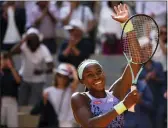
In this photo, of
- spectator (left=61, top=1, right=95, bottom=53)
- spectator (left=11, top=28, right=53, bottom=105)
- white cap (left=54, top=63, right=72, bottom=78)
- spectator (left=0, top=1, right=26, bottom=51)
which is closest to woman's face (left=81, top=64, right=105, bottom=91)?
white cap (left=54, top=63, right=72, bottom=78)

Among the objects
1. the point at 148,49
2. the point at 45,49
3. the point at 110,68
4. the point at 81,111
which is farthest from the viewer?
the point at 110,68

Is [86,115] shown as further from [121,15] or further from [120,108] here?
[121,15]

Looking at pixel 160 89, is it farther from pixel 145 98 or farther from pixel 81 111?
pixel 81 111

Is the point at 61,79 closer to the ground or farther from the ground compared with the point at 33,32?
closer to the ground

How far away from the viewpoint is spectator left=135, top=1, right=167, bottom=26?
10.4 meters

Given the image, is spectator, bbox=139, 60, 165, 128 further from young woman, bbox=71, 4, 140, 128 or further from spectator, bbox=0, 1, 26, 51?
young woman, bbox=71, 4, 140, 128

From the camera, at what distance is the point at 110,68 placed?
10.9m

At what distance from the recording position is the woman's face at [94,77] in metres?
4.80

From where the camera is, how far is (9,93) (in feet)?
31.3

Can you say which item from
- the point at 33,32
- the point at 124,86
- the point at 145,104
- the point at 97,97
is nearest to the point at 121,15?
the point at 124,86

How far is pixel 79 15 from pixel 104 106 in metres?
6.27

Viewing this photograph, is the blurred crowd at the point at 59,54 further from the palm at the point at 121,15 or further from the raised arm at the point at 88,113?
the raised arm at the point at 88,113

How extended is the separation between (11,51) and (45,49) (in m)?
0.55

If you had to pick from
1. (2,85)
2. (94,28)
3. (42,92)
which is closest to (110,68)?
(94,28)
